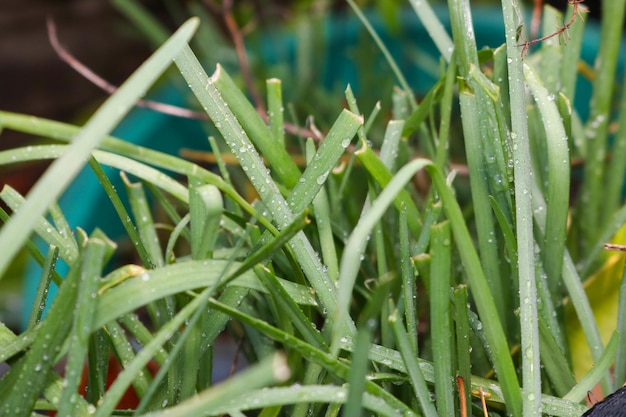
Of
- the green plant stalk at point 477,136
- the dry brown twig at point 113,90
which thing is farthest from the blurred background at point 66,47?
the green plant stalk at point 477,136

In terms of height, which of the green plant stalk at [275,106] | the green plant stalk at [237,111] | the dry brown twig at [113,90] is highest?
the dry brown twig at [113,90]

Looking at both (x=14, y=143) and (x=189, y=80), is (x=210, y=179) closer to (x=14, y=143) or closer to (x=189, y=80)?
(x=189, y=80)

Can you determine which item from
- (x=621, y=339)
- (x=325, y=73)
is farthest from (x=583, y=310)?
(x=325, y=73)

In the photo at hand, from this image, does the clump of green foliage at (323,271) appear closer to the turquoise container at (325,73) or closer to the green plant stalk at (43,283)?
the green plant stalk at (43,283)

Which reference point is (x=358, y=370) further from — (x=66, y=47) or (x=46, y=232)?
(x=66, y=47)

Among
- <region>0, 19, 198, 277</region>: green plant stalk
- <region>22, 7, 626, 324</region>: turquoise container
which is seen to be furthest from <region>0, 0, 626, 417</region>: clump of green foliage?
<region>22, 7, 626, 324</region>: turquoise container
